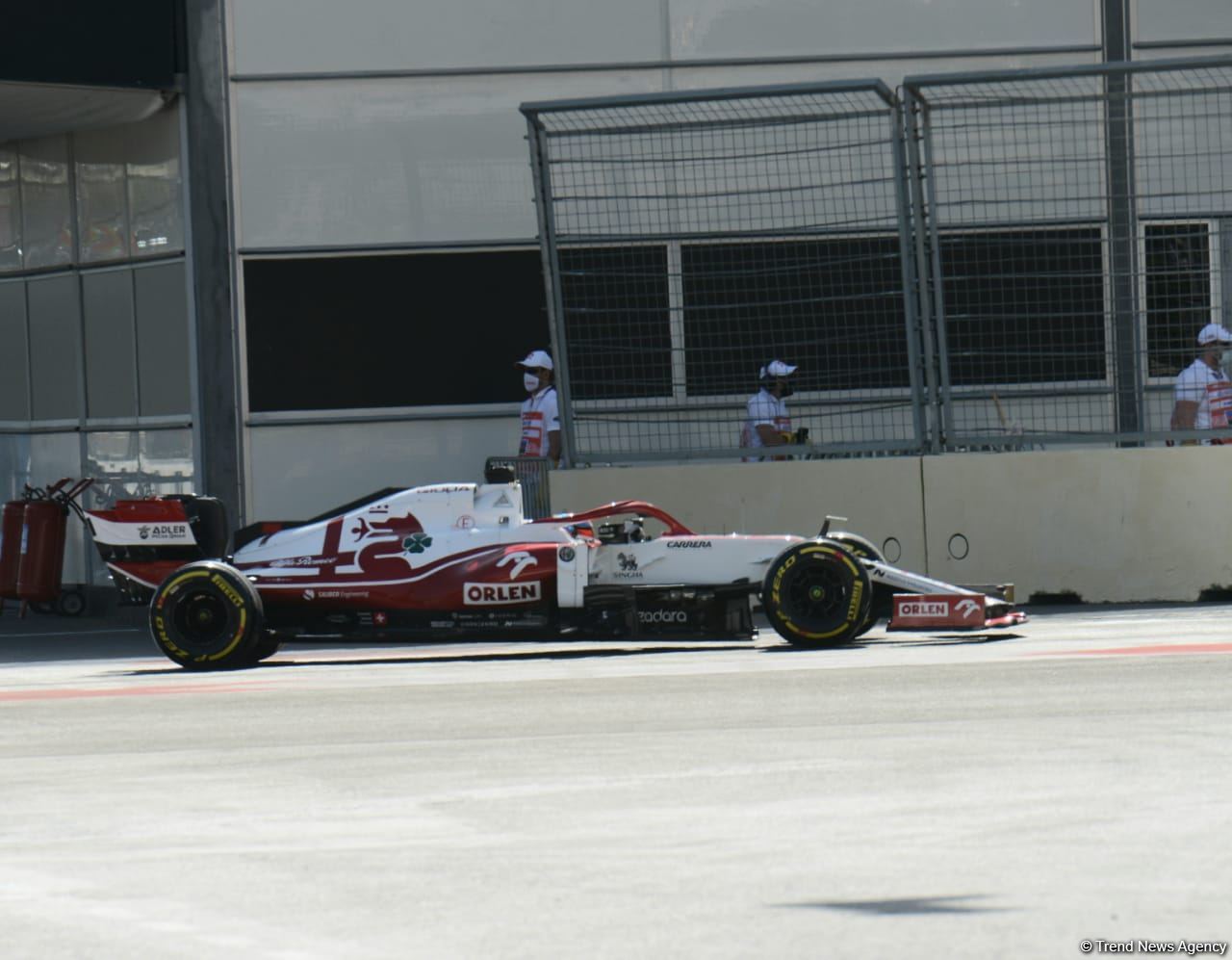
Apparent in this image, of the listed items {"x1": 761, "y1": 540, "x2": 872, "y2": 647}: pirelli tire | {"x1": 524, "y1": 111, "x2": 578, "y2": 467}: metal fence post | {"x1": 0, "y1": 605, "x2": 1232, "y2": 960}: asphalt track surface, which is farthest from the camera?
{"x1": 524, "y1": 111, "x2": 578, "y2": 467}: metal fence post

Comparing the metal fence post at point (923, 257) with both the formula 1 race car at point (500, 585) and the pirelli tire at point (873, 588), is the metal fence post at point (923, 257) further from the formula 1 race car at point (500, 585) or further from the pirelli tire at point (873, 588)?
the formula 1 race car at point (500, 585)

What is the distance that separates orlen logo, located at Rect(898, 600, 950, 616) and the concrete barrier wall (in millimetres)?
3330

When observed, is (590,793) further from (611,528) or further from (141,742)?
(611,528)

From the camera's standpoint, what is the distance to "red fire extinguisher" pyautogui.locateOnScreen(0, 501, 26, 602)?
57.3 feet

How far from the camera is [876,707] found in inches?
346

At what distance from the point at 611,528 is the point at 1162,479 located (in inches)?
186

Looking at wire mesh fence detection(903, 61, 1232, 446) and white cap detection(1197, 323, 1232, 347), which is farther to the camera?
wire mesh fence detection(903, 61, 1232, 446)

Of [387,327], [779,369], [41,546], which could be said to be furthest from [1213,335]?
[41,546]

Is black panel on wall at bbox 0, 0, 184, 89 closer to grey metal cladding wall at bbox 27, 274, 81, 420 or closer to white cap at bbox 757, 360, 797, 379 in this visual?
grey metal cladding wall at bbox 27, 274, 81, 420

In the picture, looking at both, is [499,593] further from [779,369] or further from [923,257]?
[923,257]

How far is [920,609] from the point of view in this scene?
11812 mm

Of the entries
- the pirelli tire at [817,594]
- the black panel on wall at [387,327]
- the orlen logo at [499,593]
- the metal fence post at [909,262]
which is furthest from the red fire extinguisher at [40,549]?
the pirelli tire at [817,594]

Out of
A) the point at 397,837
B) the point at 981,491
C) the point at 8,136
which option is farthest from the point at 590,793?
the point at 8,136

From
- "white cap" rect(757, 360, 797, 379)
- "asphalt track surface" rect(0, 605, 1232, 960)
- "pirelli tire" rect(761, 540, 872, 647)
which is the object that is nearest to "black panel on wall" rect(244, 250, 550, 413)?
"white cap" rect(757, 360, 797, 379)
